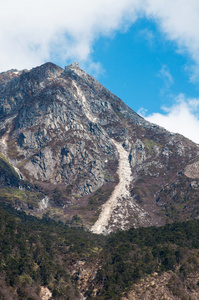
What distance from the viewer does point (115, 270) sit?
124500 mm

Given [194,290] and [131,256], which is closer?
[194,290]

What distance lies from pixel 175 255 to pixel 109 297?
3538 centimetres

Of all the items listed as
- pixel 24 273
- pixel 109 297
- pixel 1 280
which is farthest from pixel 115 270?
pixel 1 280

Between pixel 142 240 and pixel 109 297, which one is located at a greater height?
pixel 142 240

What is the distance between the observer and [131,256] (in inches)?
5285

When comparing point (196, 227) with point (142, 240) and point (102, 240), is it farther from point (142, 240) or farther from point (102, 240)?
point (102, 240)

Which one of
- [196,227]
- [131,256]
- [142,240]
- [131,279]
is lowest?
[131,279]

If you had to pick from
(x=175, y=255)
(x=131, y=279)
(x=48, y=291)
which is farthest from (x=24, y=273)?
(x=175, y=255)

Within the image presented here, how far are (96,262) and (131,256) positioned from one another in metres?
15.3

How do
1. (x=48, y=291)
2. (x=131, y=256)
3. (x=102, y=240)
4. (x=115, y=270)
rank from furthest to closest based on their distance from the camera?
(x=102, y=240) < (x=131, y=256) < (x=115, y=270) < (x=48, y=291)

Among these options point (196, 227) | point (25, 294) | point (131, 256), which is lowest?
point (25, 294)

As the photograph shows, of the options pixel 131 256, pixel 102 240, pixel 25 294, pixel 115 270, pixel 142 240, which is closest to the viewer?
pixel 25 294

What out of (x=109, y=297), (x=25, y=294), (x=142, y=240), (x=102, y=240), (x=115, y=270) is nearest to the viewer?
(x=25, y=294)

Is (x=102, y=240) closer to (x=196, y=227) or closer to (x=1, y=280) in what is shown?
(x=196, y=227)
